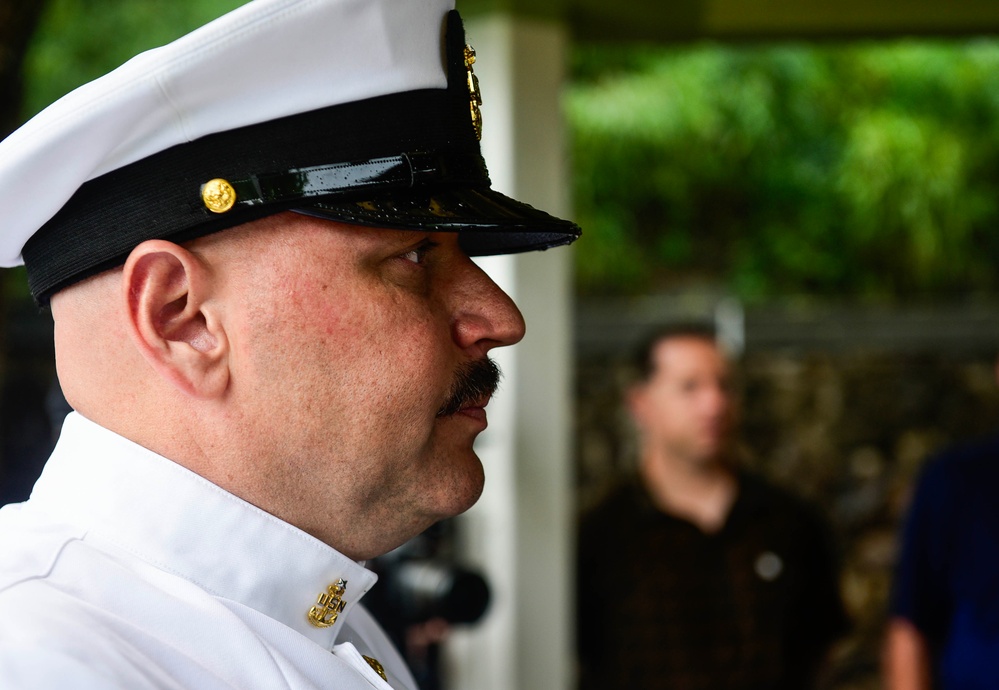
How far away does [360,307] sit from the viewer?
880 mm

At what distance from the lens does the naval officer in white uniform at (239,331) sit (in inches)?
33.6

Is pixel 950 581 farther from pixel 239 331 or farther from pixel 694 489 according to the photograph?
pixel 239 331

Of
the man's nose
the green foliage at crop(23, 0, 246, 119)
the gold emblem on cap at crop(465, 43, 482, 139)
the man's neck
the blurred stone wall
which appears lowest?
the blurred stone wall

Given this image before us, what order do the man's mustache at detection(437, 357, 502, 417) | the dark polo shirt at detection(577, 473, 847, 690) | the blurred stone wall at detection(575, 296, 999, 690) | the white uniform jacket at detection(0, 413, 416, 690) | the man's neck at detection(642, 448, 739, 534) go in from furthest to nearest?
1. the blurred stone wall at detection(575, 296, 999, 690)
2. the man's neck at detection(642, 448, 739, 534)
3. the dark polo shirt at detection(577, 473, 847, 690)
4. the man's mustache at detection(437, 357, 502, 417)
5. the white uniform jacket at detection(0, 413, 416, 690)

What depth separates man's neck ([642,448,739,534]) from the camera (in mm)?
3002

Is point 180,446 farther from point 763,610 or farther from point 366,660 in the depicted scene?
point 763,610

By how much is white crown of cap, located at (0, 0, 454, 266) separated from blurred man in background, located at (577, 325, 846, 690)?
2206 millimetres

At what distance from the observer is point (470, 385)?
94 cm

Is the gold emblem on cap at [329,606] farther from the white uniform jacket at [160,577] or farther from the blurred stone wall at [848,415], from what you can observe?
the blurred stone wall at [848,415]

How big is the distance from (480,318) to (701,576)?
6.97 feet

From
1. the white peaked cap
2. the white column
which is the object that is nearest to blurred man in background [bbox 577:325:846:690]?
the white column

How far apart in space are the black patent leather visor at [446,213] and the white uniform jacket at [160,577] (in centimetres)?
24

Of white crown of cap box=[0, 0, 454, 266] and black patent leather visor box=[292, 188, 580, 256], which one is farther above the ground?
white crown of cap box=[0, 0, 454, 266]

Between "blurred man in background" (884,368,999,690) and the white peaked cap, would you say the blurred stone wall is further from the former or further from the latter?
the white peaked cap
